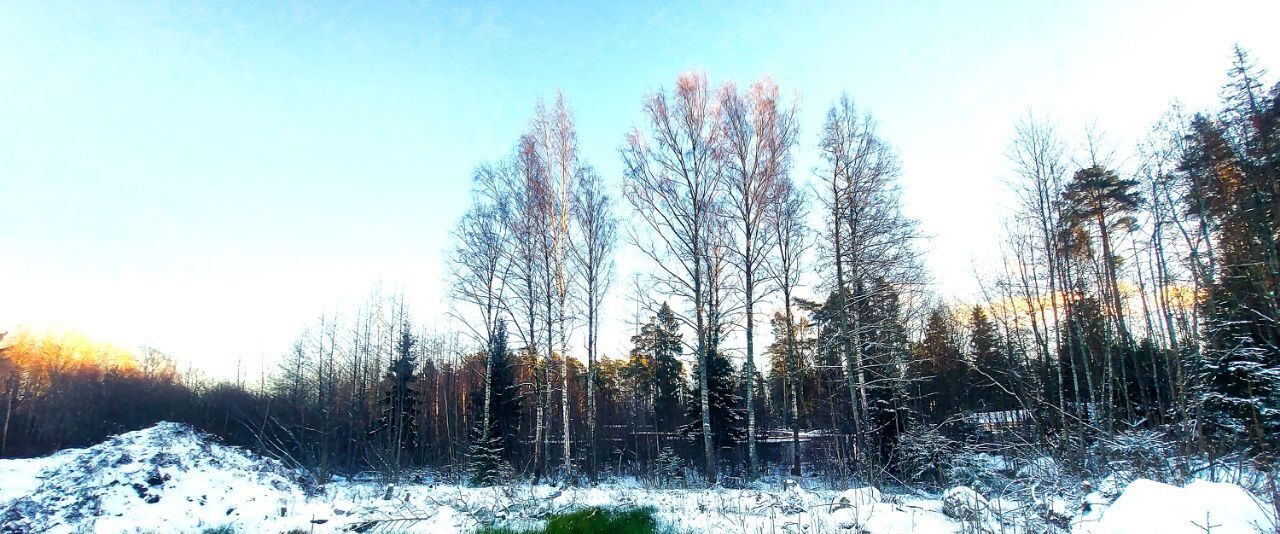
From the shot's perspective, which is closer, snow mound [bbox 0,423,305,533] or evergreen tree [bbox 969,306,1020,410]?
snow mound [bbox 0,423,305,533]

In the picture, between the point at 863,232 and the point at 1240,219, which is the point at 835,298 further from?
the point at 1240,219

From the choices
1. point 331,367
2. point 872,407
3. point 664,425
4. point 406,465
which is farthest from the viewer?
point 331,367

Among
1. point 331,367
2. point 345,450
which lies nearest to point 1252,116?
point 345,450

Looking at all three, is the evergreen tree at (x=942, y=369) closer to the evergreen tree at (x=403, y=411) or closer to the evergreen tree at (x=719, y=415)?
the evergreen tree at (x=719, y=415)

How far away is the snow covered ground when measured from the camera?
3.94 m

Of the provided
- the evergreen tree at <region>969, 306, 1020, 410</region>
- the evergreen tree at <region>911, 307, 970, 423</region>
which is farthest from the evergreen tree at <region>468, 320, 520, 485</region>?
the evergreen tree at <region>969, 306, 1020, 410</region>

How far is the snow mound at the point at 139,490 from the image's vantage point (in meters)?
8.92

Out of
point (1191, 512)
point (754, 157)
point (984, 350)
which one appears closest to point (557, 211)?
point (754, 157)

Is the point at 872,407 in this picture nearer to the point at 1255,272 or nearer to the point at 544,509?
the point at 1255,272

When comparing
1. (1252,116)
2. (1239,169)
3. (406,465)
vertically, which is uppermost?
(1252,116)

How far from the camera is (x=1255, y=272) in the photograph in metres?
10.0

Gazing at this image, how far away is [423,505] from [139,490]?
5.66 metres

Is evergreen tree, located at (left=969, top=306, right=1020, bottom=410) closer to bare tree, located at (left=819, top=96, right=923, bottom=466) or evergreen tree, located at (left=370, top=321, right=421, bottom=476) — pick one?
bare tree, located at (left=819, top=96, right=923, bottom=466)

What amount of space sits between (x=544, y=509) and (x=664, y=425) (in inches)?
600
